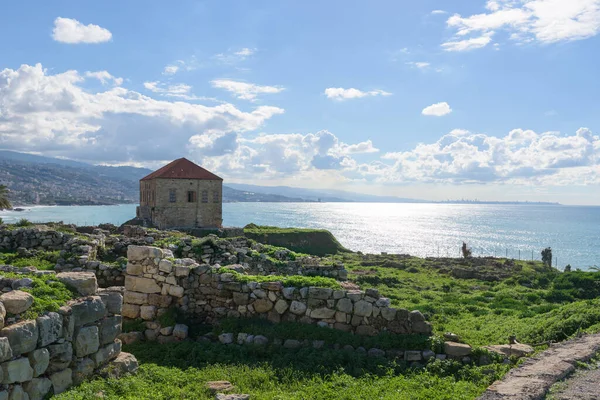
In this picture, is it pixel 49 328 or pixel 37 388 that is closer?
pixel 37 388

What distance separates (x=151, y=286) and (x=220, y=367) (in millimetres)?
3589

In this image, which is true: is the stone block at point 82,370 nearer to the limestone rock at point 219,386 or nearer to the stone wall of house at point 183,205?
the limestone rock at point 219,386

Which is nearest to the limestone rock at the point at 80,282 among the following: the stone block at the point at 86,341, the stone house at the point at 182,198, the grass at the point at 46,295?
the grass at the point at 46,295

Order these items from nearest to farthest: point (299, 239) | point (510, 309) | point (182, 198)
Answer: point (510, 309) → point (182, 198) → point (299, 239)

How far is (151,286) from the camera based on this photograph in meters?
11.4

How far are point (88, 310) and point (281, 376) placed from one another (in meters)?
3.66

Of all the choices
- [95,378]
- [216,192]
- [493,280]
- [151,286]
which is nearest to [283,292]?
[151,286]

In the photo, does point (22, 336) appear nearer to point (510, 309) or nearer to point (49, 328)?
point (49, 328)

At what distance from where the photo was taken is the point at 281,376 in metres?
8.51

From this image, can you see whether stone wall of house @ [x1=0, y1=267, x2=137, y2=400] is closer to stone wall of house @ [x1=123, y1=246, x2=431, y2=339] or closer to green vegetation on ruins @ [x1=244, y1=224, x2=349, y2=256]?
stone wall of house @ [x1=123, y1=246, x2=431, y2=339]

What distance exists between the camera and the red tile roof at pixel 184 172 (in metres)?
57.2

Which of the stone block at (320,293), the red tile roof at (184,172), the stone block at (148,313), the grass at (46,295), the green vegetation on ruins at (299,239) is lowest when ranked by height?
the green vegetation on ruins at (299,239)

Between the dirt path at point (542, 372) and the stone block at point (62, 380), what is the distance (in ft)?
21.6

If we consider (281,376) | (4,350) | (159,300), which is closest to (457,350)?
(281,376)
